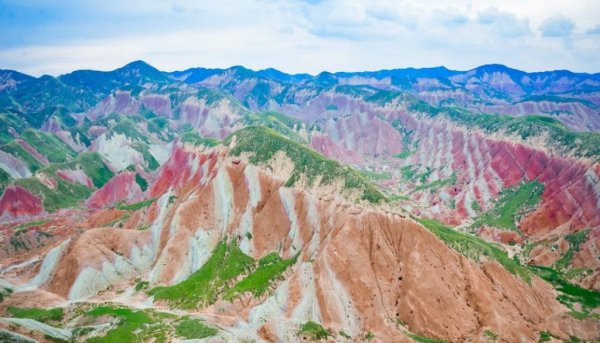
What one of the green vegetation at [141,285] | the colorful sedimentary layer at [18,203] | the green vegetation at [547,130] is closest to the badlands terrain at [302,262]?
the green vegetation at [141,285]

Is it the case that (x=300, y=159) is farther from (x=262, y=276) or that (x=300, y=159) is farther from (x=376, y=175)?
(x=376, y=175)

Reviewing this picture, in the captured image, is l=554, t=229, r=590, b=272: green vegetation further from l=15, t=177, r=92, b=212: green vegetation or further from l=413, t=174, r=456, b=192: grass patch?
l=15, t=177, r=92, b=212: green vegetation

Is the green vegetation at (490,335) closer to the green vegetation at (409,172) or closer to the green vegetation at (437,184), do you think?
the green vegetation at (437,184)

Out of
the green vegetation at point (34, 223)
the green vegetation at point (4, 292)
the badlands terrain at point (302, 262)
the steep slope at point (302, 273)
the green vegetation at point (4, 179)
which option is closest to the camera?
the badlands terrain at point (302, 262)

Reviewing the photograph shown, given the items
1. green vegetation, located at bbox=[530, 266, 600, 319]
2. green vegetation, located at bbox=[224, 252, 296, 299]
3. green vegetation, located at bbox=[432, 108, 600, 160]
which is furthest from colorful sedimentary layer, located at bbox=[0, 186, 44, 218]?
green vegetation, located at bbox=[432, 108, 600, 160]

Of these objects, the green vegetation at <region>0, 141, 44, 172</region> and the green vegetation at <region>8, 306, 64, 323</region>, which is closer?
the green vegetation at <region>8, 306, 64, 323</region>

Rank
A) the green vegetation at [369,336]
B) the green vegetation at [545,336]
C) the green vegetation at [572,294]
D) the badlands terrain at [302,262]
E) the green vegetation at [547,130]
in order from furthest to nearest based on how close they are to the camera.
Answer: the green vegetation at [547,130] < the green vegetation at [572,294] < the badlands terrain at [302,262] < the green vegetation at [369,336] < the green vegetation at [545,336]
